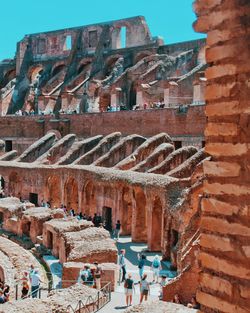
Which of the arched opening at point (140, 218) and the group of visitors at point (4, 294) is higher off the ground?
the arched opening at point (140, 218)

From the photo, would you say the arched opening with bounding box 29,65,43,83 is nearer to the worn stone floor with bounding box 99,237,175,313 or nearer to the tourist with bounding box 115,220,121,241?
the tourist with bounding box 115,220,121,241

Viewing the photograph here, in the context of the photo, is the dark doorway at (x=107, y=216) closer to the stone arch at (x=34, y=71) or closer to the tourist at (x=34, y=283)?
the tourist at (x=34, y=283)

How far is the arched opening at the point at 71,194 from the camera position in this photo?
3017cm

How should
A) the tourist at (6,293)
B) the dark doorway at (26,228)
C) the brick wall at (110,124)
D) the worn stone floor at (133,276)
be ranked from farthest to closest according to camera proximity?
the brick wall at (110,124) < the dark doorway at (26,228) < the tourist at (6,293) < the worn stone floor at (133,276)

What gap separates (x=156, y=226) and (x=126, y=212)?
3.59 m

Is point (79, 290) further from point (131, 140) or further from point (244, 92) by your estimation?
point (131, 140)

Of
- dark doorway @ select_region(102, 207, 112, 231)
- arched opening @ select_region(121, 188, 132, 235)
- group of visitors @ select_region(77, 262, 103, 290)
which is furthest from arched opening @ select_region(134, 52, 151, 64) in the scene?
group of visitors @ select_region(77, 262, 103, 290)

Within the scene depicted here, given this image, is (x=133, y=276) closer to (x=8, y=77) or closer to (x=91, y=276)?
(x=91, y=276)

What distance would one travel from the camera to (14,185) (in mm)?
34625

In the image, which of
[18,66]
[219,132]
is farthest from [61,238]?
[18,66]

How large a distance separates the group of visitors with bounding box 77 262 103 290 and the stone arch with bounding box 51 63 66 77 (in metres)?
35.1

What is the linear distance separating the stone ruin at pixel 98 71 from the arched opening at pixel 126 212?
9822 millimetres

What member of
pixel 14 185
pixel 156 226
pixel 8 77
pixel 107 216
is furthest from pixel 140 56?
pixel 156 226

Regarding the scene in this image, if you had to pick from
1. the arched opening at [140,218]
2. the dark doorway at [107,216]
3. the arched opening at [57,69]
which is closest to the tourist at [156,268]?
the arched opening at [140,218]
